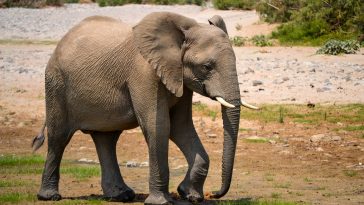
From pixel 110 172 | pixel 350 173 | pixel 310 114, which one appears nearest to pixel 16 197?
pixel 110 172

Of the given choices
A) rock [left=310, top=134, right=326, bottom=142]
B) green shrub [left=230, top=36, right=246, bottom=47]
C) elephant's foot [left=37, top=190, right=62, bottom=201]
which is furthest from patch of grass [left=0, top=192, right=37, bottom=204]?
green shrub [left=230, top=36, right=246, bottom=47]

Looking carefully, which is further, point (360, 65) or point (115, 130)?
point (360, 65)

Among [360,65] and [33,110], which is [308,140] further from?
[360,65]

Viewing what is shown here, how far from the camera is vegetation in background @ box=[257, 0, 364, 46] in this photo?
2844cm

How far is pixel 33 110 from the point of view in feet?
60.5

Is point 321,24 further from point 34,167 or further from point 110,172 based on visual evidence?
point 110,172

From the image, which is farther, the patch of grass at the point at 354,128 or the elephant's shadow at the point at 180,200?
the patch of grass at the point at 354,128

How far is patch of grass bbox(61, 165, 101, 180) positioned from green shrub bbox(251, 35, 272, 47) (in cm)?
1741

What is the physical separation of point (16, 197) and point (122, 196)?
1133 millimetres

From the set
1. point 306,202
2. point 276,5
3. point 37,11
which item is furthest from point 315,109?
point 37,11

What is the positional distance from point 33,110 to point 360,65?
8521 mm

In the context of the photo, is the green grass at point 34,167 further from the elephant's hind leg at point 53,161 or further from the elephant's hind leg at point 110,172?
the elephant's hind leg at point 110,172

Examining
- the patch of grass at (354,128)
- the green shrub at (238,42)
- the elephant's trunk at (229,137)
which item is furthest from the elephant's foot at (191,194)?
the green shrub at (238,42)

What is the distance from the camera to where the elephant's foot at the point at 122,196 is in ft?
33.2
